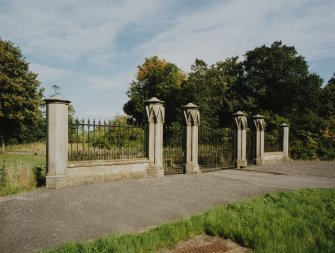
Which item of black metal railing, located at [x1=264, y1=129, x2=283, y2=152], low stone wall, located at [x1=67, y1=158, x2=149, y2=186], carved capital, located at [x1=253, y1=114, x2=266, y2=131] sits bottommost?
low stone wall, located at [x1=67, y1=158, x2=149, y2=186]

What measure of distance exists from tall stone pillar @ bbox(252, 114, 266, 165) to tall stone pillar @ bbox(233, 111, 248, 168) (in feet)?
4.02

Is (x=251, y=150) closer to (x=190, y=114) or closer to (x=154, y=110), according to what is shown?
(x=190, y=114)

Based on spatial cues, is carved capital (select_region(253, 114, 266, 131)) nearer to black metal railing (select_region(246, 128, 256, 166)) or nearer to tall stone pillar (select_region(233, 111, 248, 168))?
black metal railing (select_region(246, 128, 256, 166))

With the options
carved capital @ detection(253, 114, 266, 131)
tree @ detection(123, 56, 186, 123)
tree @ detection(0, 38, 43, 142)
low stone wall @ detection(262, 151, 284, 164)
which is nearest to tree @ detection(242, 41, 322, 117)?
tree @ detection(123, 56, 186, 123)

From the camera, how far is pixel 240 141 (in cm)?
1469

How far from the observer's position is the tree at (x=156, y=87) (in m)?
44.0

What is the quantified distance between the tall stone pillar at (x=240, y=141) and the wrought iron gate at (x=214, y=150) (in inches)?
11.6

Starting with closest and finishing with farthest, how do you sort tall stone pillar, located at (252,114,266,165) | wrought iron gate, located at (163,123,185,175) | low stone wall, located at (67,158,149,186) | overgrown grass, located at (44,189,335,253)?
overgrown grass, located at (44,189,335,253) → low stone wall, located at (67,158,149,186) → wrought iron gate, located at (163,123,185,175) → tall stone pillar, located at (252,114,266,165)

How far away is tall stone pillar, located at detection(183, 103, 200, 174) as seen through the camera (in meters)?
11.8

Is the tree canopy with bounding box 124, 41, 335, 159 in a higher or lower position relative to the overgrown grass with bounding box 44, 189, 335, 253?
higher

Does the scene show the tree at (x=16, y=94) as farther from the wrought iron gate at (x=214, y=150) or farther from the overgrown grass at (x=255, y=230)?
the overgrown grass at (x=255, y=230)

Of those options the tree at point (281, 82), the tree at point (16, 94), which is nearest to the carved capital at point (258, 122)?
the tree at point (281, 82)

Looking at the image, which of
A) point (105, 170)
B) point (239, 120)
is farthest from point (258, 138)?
point (105, 170)

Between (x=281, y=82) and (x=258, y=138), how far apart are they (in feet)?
79.5
